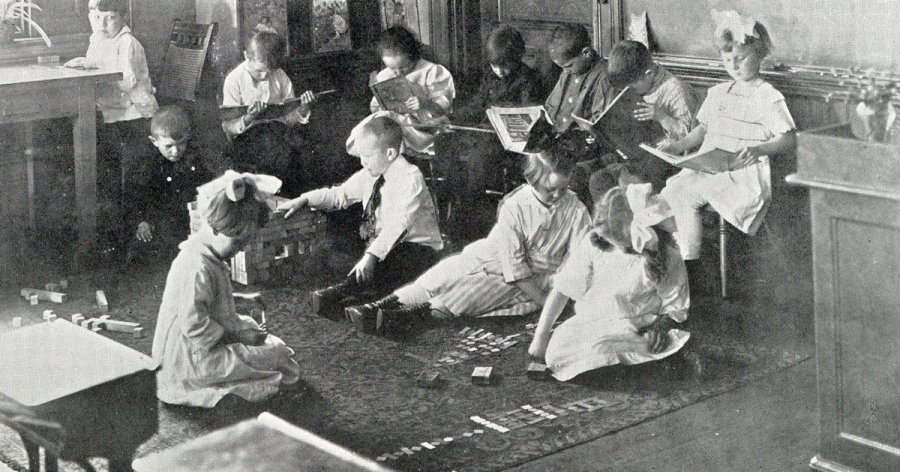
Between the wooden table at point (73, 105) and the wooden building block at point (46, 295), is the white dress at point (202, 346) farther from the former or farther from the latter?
the wooden table at point (73, 105)

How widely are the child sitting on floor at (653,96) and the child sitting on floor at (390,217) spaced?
933 mm

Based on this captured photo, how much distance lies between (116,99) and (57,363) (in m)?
3.21

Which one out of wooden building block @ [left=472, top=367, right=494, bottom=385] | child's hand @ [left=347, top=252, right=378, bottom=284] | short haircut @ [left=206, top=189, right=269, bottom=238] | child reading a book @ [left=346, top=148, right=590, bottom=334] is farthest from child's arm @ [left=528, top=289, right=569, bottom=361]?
short haircut @ [left=206, top=189, right=269, bottom=238]

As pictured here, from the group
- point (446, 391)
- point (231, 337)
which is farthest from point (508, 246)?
point (231, 337)

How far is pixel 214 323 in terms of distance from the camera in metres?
3.82

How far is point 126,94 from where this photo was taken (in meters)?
5.76

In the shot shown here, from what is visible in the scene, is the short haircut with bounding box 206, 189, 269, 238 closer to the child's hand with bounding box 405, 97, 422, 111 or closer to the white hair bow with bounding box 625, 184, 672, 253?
the white hair bow with bounding box 625, 184, 672, 253

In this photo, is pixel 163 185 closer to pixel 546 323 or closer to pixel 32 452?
pixel 546 323

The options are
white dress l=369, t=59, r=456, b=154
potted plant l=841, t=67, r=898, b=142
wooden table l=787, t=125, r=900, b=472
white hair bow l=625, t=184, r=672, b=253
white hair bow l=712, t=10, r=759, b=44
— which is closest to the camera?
wooden table l=787, t=125, r=900, b=472

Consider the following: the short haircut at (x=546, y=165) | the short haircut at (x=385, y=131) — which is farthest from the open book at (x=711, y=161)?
the short haircut at (x=385, y=131)

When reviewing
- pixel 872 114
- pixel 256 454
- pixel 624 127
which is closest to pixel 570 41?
pixel 624 127

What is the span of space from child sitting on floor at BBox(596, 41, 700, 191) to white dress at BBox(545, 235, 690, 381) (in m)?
0.96

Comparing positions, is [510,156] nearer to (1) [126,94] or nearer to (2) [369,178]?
(2) [369,178]

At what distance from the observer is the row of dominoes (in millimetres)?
3438
